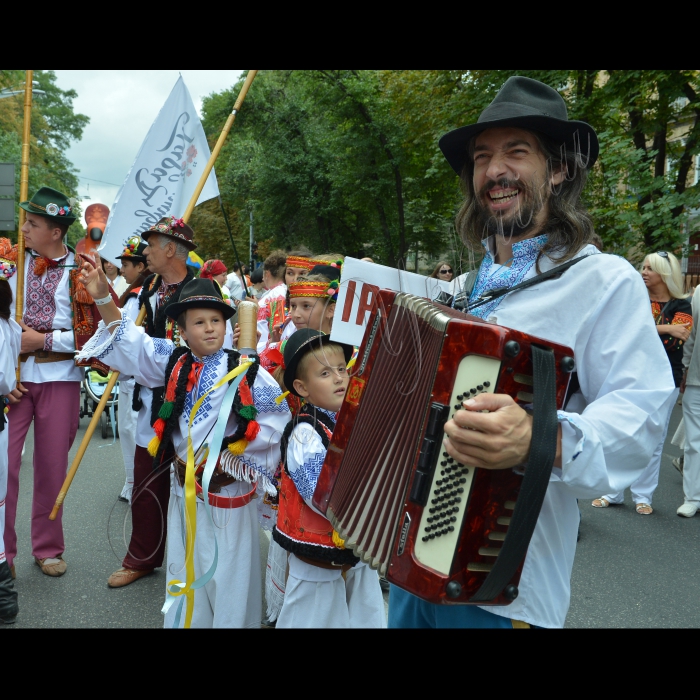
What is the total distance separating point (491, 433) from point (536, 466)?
135 millimetres

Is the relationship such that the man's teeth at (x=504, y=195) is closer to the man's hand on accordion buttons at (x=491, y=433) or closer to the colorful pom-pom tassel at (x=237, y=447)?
the man's hand on accordion buttons at (x=491, y=433)

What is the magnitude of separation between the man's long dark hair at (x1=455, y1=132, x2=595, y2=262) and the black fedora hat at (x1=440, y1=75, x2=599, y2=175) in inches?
1.1

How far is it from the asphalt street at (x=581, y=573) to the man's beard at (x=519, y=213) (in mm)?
2727

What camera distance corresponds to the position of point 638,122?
35.6ft

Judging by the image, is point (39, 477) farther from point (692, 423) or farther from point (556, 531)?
point (692, 423)

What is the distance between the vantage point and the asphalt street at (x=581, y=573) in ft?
12.4

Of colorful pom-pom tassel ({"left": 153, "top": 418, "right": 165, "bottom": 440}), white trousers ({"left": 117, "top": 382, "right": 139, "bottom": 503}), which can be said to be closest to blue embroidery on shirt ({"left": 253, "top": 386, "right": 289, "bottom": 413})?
colorful pom-pom tassel ({"left": 153, "top": 418, "right": 165, "bottom": 440})

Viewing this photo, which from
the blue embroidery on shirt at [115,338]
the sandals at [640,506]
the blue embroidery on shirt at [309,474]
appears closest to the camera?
the blue embroidery on shirt at [309,474]

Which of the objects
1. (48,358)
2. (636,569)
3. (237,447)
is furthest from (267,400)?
(636,569)

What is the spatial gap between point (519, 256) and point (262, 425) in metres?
1.83

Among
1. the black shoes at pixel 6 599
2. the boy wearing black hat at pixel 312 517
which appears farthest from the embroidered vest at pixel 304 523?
the black shoes at pixel 6 599

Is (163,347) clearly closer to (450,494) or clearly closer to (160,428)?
(160,428)

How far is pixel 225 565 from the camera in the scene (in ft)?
10.5

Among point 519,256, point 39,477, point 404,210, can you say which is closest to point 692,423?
point 519,256
